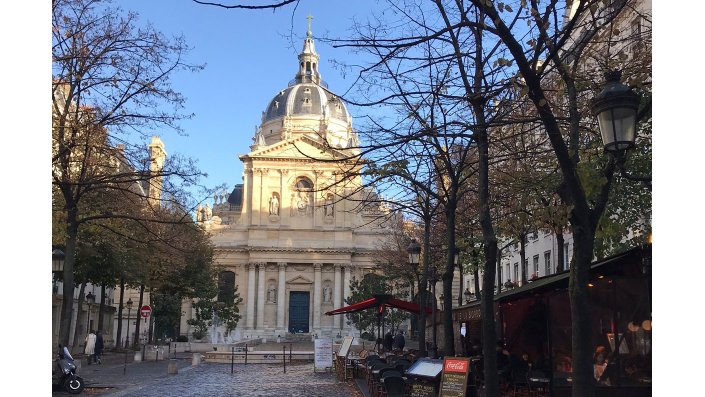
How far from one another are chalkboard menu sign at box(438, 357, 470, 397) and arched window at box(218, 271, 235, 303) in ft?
179

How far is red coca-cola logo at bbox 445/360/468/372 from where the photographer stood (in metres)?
11.7

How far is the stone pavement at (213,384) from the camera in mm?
18750

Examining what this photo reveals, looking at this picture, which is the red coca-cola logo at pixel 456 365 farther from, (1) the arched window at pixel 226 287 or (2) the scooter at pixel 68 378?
(1) the arched window at pixel 226 287

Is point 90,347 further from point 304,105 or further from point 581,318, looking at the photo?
point 304,105

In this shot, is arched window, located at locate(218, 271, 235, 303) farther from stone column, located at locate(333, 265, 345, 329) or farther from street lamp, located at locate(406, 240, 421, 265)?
street lamp, located at locate(406, 240, 421, 265)

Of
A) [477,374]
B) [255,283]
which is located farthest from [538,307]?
[255,283]

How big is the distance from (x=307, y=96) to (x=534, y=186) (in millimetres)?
87624

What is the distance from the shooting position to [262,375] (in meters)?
26.3

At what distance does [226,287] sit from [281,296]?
6.80m

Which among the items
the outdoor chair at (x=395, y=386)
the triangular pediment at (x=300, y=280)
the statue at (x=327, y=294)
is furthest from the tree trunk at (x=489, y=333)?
the triangular pediment at (x=300, y=280)

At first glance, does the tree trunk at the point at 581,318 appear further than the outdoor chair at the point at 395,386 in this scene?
No

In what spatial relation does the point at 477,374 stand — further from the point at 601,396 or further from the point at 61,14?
the point at 61,14

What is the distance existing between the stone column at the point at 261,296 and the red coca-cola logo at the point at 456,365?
6360 cm

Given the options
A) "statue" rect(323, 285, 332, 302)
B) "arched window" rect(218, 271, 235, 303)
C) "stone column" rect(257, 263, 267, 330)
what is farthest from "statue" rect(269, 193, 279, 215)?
"statue" rect(323, 285, 332, 302)
